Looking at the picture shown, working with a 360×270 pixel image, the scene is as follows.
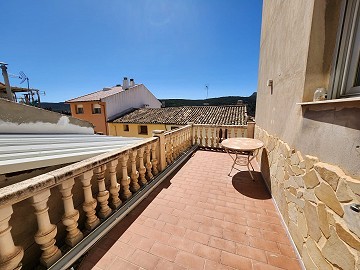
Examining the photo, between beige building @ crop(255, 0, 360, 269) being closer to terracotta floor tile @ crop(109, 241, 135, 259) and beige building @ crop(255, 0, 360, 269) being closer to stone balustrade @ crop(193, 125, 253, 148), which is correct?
terracotta floor tile @ crop(109, 241, 135, 259)

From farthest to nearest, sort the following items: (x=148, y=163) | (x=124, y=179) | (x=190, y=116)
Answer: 1. (x=190, y=116)
2. (x=148, y=163)
3. (x=124, y=179)

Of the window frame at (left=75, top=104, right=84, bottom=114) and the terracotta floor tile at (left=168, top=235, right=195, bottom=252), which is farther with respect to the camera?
the window frame at (left=75, top=104, right=84, bottom=114)

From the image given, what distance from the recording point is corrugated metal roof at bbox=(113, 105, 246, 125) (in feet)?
49.1

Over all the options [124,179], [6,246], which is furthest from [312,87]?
[6,246]

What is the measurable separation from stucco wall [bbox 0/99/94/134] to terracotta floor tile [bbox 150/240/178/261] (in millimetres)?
4318

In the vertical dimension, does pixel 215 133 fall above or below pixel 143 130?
above

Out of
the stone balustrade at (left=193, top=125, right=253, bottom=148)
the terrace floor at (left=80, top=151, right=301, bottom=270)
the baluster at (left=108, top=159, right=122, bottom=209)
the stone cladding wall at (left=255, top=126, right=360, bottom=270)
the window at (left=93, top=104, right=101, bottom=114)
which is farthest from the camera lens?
the window at (left=93, top=104, right=101, bottom=114)

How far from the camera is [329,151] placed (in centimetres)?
148

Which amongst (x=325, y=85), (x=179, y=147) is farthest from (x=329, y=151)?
(x=179, y=147)

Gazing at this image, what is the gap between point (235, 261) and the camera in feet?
6.36

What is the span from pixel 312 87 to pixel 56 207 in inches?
141

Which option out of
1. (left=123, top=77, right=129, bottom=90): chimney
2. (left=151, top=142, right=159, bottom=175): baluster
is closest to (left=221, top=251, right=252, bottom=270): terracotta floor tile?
(left=151, top=142, right=159, bottom=175): baluster

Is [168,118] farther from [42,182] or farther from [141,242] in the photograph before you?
[42,182]

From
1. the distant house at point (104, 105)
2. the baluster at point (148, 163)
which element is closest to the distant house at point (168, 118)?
the distant house at point (104, 105)
